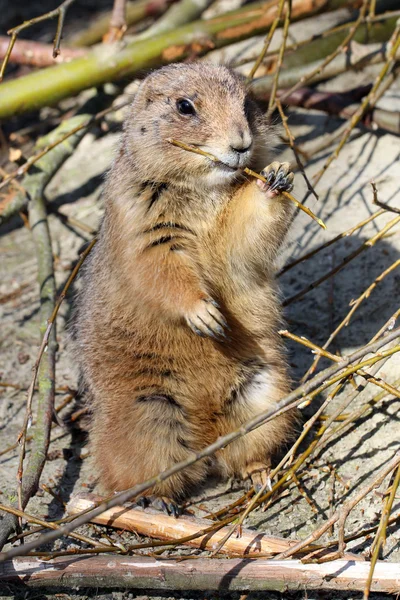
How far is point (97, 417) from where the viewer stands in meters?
3.73

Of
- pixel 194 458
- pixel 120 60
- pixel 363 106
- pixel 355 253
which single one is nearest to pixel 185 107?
pixel 355 253

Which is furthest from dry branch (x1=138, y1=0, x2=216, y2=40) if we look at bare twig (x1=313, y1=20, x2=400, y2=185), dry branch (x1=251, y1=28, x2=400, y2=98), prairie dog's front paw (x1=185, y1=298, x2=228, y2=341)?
prairie dog's front paw (x1=185, y1=298, x2=228, y2=341)

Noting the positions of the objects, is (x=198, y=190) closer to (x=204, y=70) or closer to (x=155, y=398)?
(x=204, y=70)

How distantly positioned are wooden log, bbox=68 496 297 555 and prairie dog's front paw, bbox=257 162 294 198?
4.84ft

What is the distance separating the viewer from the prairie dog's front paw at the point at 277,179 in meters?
3.29

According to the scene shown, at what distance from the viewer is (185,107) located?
341cm

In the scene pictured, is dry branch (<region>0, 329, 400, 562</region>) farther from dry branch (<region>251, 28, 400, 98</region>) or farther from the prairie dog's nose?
dry branch (<region>251, 28, 400, 98</region>)

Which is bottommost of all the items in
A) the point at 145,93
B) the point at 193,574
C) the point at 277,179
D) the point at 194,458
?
the point at 193,574

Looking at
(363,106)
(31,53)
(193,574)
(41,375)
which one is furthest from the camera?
(31,53)

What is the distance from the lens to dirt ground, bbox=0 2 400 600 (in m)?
3.46

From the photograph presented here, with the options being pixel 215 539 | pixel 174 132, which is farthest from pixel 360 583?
pixel 174 132

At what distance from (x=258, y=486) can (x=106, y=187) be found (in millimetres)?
1652

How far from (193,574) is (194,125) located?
6.12 feet

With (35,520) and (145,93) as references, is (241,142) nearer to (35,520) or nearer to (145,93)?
(145,93)
